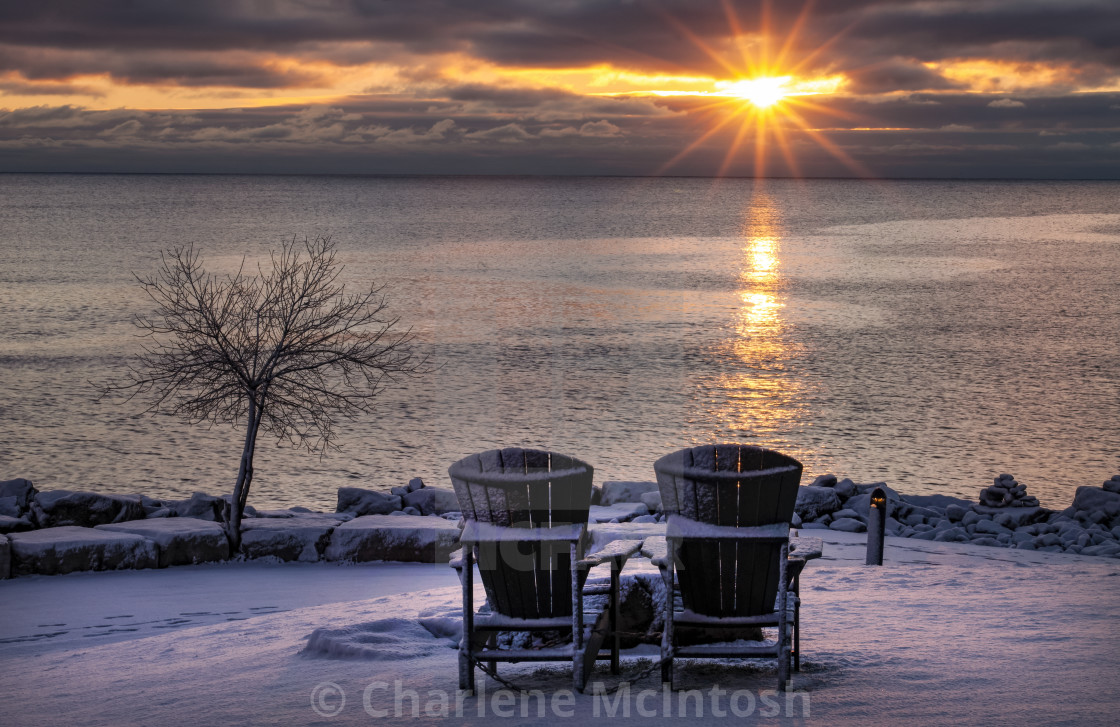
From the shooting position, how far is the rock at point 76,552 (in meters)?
11.9

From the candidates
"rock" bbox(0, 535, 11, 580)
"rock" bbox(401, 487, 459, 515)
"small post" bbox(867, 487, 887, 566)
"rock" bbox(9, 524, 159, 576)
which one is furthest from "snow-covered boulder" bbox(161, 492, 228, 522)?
"small post" bbox(867, 487, 887, 566)

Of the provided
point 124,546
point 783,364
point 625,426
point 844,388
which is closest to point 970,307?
point 783,364

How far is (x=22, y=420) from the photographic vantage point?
974 inches

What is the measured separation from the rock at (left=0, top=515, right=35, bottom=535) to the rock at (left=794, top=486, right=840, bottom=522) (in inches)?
395

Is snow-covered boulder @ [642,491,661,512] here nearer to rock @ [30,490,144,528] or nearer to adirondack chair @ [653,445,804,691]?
rock @ [30,490,144,528]

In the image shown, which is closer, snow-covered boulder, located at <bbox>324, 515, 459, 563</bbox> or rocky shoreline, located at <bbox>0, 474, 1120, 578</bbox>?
rocky shoreline, located at <bbox>0, 474, 1120, 578</bbox>

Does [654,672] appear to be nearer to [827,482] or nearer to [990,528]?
[990,528]

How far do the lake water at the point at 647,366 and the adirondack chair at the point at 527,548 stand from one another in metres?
12.4

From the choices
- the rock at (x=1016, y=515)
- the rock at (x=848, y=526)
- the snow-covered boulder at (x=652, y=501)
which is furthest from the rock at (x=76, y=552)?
the rock at (x=1016, y=515)

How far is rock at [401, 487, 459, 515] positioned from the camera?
50.5ft

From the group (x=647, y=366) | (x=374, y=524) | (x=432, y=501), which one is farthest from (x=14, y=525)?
(x=647, y=366)

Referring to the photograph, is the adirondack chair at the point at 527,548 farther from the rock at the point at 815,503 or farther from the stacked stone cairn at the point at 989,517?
the rock at the point at 815,503

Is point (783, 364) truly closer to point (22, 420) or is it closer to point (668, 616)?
point (22, 420)

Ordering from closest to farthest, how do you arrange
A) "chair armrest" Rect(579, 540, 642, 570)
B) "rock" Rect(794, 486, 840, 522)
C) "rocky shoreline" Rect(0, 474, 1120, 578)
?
1. "chair armrest" Rect(579, 540, 642, 570)
2. "rocky shoreline" Rect(0, 474, 1120, 578)
3. "rock" Rect(794, 486, 840, 522)
